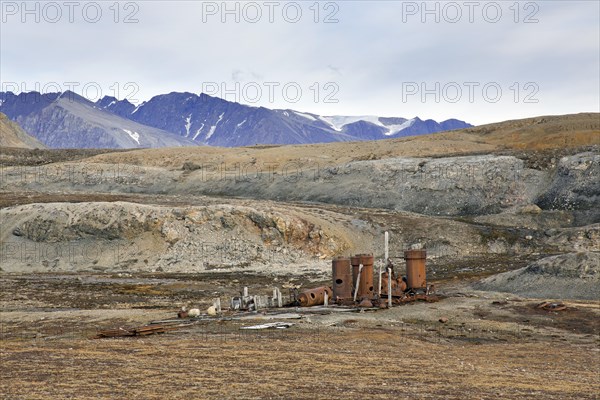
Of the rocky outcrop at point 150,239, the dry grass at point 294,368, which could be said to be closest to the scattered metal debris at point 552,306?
the dry grass at point 294,368

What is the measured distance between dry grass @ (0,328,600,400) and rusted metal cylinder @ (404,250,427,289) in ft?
25.5

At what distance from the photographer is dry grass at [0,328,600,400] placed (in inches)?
520

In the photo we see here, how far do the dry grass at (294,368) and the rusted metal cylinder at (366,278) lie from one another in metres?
6.99

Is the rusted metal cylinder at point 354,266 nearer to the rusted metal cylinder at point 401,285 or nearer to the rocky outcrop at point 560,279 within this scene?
the rusted metal cylinder at point 401,285

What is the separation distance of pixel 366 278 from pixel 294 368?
13.4 m

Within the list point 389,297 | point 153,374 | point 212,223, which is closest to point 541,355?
point 389,297

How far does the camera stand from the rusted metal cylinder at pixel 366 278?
28672 millimetres

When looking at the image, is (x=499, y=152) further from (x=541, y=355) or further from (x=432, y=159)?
(x=541, y=355)

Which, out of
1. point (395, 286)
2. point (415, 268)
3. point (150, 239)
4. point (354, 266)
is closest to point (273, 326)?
point (354, 266)

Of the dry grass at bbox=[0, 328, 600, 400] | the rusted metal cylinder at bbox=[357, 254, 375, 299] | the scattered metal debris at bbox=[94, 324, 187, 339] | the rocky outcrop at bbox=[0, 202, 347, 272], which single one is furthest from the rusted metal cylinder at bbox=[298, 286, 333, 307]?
the rocky outcrop at bbox=[0, 202, 347, 272]

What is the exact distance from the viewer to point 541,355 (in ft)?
64.2

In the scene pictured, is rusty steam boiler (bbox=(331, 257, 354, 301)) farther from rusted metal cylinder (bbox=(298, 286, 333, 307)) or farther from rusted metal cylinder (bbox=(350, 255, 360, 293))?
rusted metal cylinder (bbox=(298, 286, 333, 307))

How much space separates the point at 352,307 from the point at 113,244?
21.5 m

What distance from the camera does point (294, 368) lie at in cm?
1562
